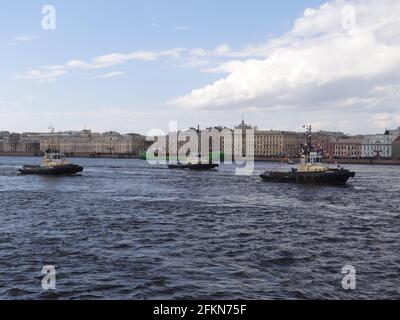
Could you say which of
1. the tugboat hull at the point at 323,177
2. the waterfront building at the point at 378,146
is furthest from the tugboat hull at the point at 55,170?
the waterfront building at the point at 378,146

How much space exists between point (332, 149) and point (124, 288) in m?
182

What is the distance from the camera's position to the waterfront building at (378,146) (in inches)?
7165

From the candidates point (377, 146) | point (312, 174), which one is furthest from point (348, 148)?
point (312, 174)

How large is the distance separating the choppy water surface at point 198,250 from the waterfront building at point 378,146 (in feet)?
512

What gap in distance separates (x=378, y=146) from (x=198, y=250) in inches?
6938

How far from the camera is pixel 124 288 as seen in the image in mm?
13320

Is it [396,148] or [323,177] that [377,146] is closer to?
[396,148]

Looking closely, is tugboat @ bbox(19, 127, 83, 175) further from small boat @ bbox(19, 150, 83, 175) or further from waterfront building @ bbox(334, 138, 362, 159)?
waterfront building @ bbox(334, 138, 362, 159)

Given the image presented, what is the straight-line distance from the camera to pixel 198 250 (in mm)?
18328

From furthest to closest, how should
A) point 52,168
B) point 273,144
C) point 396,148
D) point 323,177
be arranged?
1. point 273,144
2. point 396,148
3. point 52,168
4. point 323,177

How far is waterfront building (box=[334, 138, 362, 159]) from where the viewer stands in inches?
7343

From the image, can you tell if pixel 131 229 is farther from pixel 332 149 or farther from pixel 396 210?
pixel 332 149

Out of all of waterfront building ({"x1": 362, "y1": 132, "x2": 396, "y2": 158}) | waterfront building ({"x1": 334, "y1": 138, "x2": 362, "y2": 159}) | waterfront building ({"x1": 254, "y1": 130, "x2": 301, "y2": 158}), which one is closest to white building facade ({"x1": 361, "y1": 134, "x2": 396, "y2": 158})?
waterfront building ({"x1": 362, "y1": 132, "x2": 396, "y2": 158})
